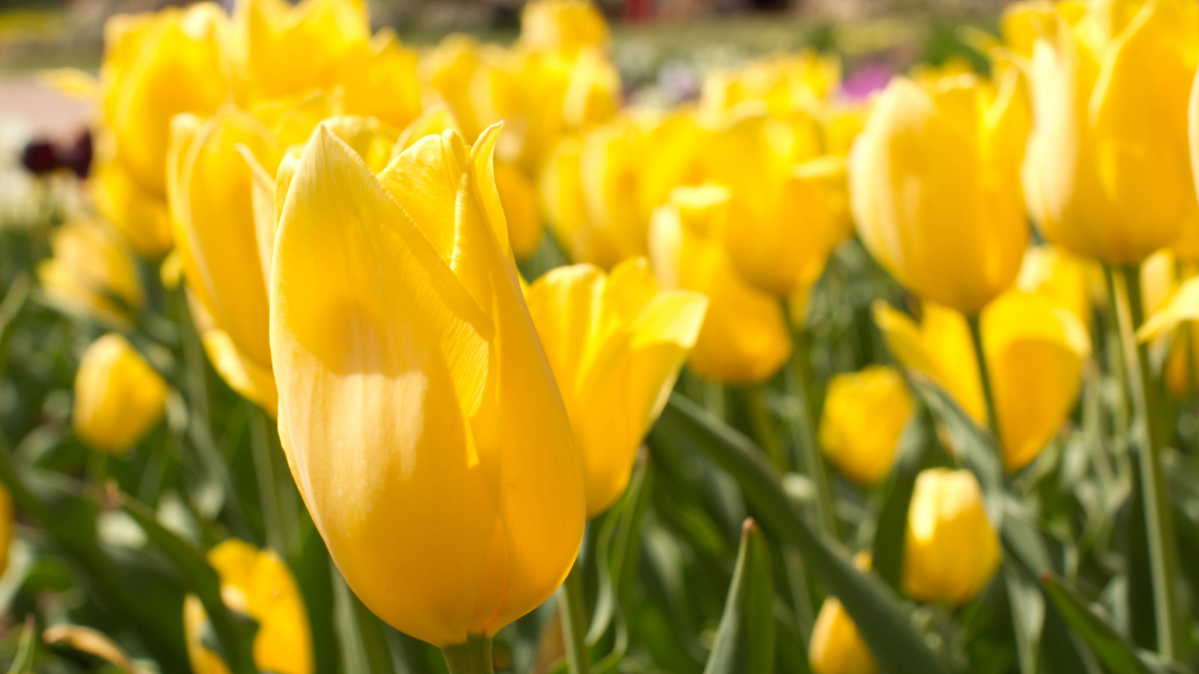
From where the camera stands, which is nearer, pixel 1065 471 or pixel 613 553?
pixel 613 553

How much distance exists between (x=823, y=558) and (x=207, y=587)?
0.51 meters

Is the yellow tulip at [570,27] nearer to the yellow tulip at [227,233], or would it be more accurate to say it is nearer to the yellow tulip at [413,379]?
the yellow tulip at [227,233]

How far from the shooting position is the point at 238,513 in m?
1.34

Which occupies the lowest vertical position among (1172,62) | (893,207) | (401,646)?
(401,646)

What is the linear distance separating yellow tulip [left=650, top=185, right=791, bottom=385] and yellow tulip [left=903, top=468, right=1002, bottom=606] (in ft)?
0.72

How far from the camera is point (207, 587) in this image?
32.4 inches

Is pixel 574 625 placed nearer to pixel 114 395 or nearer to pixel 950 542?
pixel 950 542

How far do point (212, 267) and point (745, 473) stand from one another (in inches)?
13.9

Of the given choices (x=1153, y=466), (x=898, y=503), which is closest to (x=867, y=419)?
(x=898, y=503)

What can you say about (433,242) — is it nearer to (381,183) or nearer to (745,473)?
(381,183)

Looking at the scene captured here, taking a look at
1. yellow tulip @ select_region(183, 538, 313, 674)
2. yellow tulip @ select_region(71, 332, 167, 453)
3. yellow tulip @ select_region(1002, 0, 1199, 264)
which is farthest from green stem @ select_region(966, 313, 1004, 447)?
yellow tulip @ select_region(71, 332, 167, 453)

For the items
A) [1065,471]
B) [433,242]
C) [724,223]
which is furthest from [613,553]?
[1065,471]

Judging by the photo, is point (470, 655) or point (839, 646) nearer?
point (470, 655)

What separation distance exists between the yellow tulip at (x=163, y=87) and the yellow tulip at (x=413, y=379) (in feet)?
2.23
